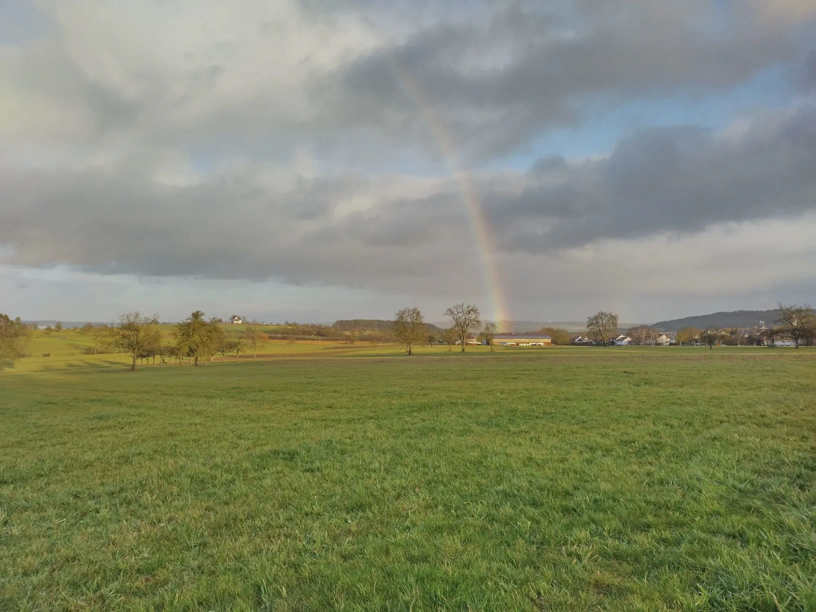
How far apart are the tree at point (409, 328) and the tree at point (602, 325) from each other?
250ft

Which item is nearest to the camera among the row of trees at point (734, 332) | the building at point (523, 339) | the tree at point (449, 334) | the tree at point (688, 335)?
the row of trees at point (734, 332)

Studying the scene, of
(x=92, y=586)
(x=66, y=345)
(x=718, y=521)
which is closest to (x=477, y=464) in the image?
(x=718, y=521)

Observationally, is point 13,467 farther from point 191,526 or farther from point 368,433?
point 368,433

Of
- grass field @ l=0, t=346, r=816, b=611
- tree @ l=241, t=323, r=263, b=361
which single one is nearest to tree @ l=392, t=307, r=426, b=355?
tree @ l=241, t=323, r=263, b=361

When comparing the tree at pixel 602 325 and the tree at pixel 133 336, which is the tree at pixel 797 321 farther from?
the tree at pixel 133 336

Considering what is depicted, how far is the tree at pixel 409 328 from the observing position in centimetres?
8606

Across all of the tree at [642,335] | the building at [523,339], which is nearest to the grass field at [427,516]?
the tree at [642,335]

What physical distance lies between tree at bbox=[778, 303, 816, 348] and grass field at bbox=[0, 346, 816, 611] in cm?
9561

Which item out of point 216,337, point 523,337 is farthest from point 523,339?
point 216,337

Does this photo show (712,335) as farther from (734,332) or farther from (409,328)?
(409,328)

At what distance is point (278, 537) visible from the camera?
16.6ft

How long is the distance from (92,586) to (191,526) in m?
1.37

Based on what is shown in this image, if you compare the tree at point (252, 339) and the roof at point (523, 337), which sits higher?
the tree at point (252, 339)

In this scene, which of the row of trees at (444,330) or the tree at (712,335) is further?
the tree at (712,335)
